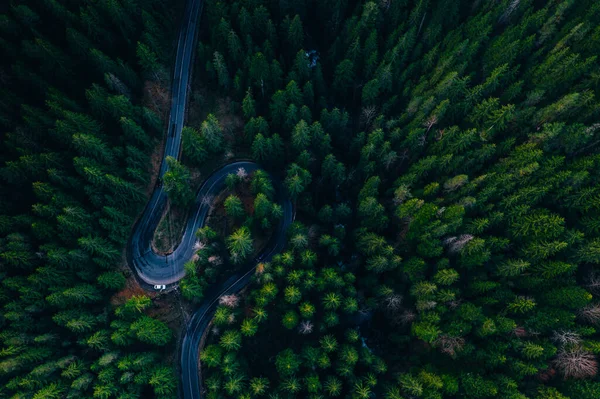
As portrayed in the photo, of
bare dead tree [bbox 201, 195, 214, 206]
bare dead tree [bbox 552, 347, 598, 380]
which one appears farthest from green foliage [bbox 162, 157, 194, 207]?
bare dead tree [bbox 552, 347, 598, 380]

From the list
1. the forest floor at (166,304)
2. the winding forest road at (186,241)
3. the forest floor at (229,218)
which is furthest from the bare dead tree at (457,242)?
the forest floor at (166,304)

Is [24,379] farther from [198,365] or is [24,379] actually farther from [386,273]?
[386,273]

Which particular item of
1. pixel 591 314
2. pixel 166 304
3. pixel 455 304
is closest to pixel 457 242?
pixel 455 304

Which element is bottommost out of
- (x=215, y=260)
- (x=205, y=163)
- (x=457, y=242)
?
(x=457, y=242)

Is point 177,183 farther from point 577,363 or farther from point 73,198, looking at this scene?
point 577,363

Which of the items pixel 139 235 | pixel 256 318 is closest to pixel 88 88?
pixel 139 235

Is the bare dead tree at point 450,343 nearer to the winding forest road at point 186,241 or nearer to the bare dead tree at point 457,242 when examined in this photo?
the bare dead tree at point 457,242
